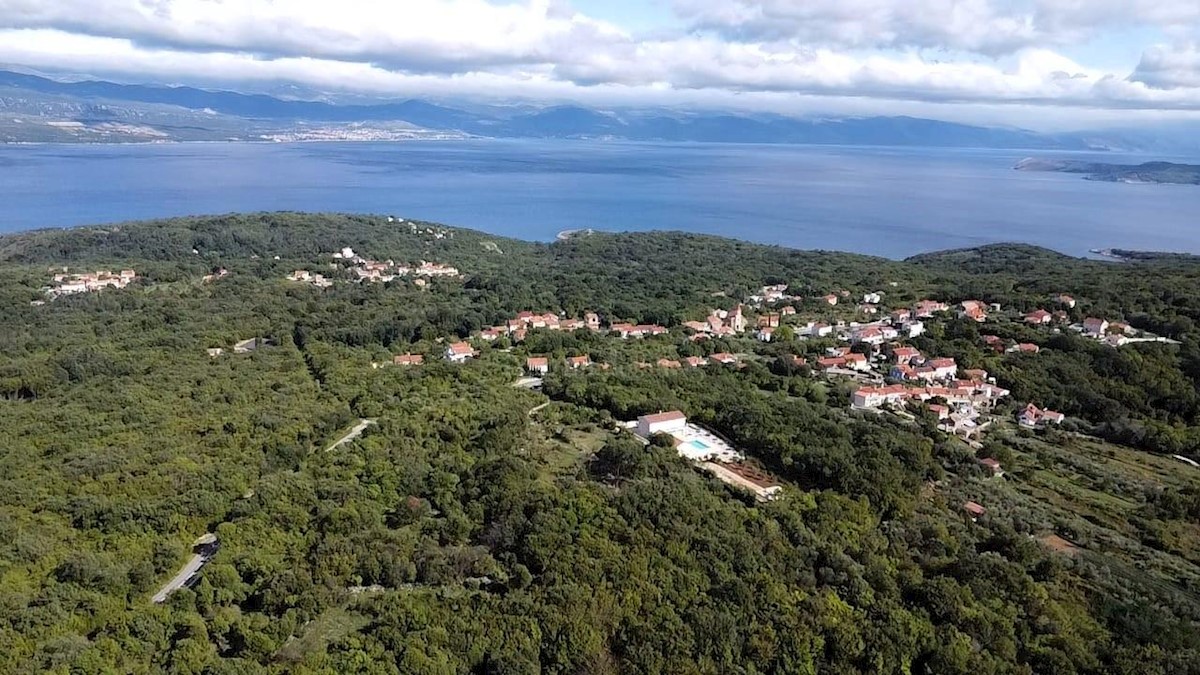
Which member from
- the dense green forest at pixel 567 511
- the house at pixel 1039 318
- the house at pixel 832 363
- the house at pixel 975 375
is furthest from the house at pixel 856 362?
the house at pixel 1039 318

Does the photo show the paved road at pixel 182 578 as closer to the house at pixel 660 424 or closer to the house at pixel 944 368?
the house at pixel 660 424

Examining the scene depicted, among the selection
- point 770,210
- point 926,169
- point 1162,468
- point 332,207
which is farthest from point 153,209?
point 926,169

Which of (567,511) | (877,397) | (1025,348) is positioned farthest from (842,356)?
(567,511)

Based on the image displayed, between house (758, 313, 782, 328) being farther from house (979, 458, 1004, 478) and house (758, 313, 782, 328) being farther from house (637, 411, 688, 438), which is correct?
house (979, 458, 1004, 478)

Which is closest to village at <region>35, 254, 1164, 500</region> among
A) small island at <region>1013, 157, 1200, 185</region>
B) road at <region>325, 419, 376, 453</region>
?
road at <region>325, 419, 376, 453</region>

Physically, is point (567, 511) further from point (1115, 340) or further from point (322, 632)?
point (1115, 340)

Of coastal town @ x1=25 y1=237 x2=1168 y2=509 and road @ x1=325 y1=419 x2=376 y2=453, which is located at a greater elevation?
coastal town @ x1=25 y1=237 x2=1168 y2=509

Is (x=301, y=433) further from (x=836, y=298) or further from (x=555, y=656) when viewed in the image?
(x=836, y=298)
